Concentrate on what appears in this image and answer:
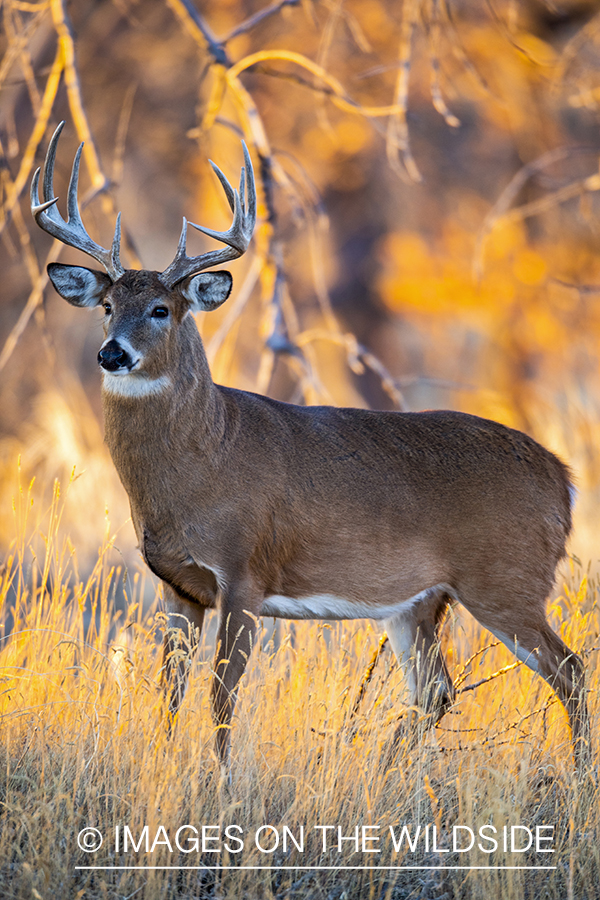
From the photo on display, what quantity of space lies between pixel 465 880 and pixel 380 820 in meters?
0.47

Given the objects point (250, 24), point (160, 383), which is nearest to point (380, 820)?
point (160, 383)

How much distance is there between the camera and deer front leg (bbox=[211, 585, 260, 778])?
4.51 m

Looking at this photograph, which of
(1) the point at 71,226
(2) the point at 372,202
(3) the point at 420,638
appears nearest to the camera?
(1) the point at 71,226

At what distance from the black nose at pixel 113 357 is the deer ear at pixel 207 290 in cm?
56

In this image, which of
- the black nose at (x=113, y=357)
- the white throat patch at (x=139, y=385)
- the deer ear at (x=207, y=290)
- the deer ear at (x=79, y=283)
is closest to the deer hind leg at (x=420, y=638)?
the white throat patch at (x=139, y=385)

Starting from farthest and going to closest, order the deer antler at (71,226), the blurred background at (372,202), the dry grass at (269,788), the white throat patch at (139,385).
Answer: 1. the blurred background at (372,202)
2. the deer antler at (71,226)
3. the white throat patch at (139,385)
4. the dry grass at (269,788)

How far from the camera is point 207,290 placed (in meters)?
4.99

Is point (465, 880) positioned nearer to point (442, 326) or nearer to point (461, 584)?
point (461, 584)

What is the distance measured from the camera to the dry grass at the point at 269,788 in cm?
357

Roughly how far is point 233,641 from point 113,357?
1392mm

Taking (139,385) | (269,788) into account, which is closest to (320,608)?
(269,788)

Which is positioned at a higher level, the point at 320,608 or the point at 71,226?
the point at 71,226

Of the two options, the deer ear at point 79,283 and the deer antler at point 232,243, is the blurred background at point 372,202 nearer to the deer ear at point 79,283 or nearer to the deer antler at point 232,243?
the deer ear at point 79,283

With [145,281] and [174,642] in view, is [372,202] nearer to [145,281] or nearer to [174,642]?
[145,281]
